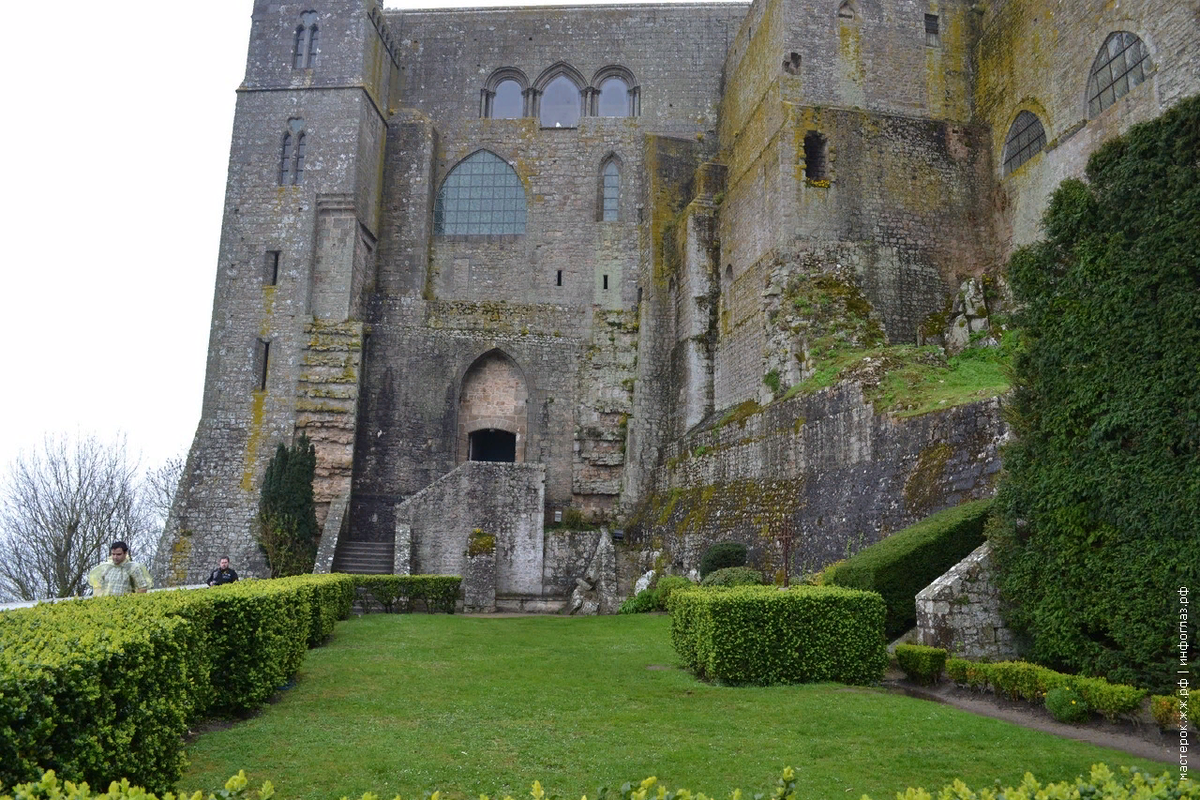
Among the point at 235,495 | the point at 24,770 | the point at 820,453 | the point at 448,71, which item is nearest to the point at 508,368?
the point at 235,495

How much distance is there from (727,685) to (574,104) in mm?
24301

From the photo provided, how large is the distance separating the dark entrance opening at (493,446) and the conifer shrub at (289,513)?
584 centimetres

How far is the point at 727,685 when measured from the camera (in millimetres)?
9148

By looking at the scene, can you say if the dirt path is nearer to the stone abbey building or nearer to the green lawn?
the green lawn

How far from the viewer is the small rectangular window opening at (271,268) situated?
82.2 ft

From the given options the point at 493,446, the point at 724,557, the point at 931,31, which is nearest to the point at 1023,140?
the point at 931,31

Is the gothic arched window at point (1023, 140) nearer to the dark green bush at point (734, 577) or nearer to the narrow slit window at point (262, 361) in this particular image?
the dark green bush at point (734, 577)

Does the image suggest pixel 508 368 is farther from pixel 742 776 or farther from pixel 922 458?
pixel 742 776

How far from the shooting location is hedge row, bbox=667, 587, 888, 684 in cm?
916

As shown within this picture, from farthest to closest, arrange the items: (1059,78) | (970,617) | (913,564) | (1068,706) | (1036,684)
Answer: (1059,78), (913,564), (970,617), (1036,684), (1068,706)

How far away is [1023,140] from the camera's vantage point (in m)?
20.0

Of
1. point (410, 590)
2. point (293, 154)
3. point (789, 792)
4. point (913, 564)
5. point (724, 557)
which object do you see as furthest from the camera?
point (293, 154)

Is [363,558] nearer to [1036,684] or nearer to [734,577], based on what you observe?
[734,577]

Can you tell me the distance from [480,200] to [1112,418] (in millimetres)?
23195
